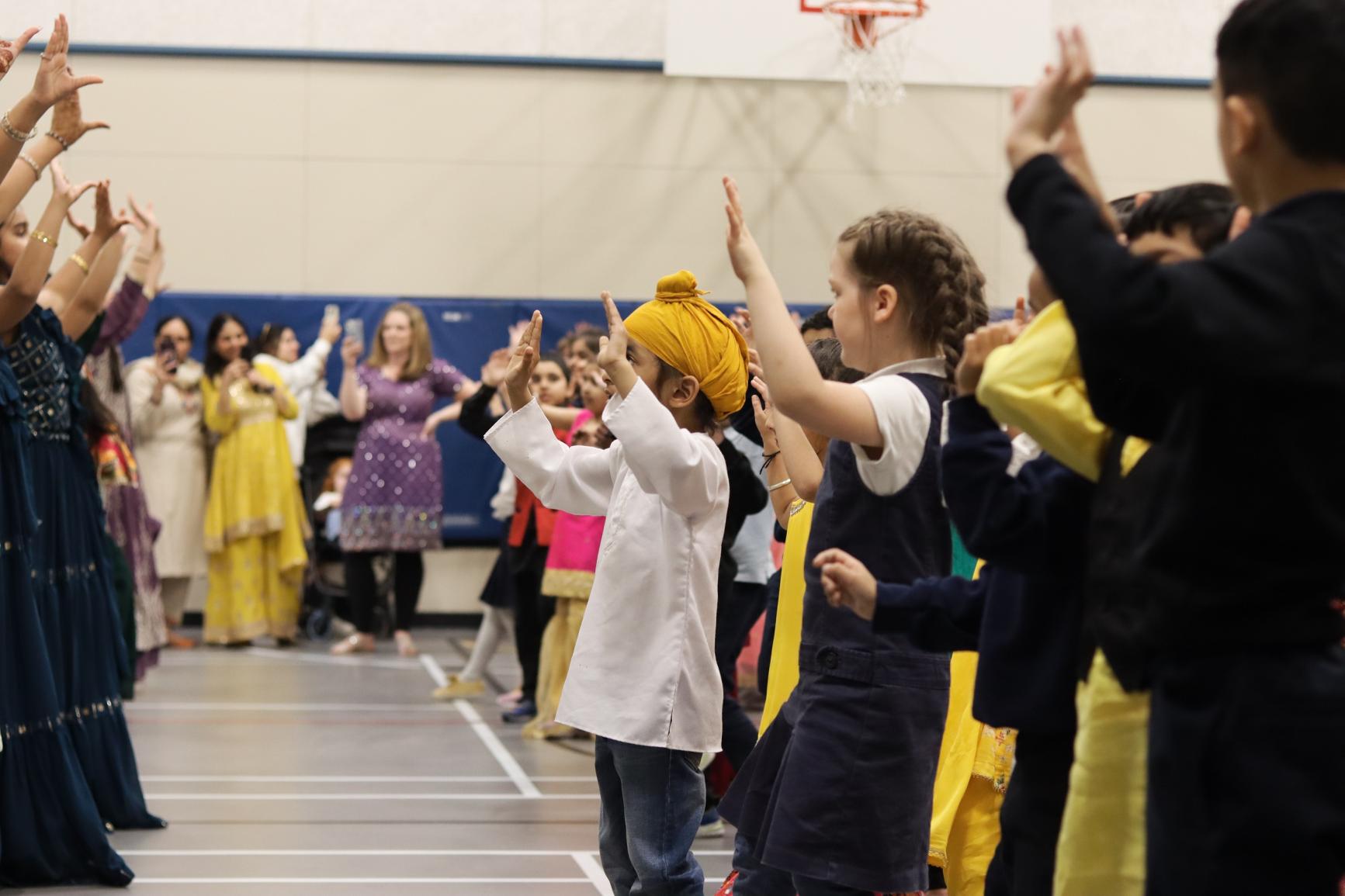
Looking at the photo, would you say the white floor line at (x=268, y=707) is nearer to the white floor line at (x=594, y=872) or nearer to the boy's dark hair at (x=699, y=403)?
the white floor line at (x=594, y=872)

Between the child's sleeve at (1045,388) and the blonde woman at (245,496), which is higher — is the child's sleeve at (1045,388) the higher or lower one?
the higher one

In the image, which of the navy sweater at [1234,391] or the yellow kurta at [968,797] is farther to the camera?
the yellow kurta at [968,797]

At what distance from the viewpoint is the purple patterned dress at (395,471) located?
28.6 feet

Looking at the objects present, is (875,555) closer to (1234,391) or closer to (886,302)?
(886,302)

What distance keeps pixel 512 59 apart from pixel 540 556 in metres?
4.89

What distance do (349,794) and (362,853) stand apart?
83cm

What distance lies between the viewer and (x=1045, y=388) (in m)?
1.75

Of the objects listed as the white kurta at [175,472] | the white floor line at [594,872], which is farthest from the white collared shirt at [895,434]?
the white kurta at [175,472]

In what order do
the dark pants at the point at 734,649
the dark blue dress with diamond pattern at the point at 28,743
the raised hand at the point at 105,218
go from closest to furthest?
the dark blue dress with diamond pattern at the point at 28,743
the raised hand at the point at 105,218
the dark pants at the point at 734,649

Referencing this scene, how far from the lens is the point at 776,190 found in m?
10.6

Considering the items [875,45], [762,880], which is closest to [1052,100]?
[762,880]

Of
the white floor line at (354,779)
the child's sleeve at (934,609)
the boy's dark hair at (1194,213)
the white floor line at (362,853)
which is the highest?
the boy's dark hair at (1194,213)

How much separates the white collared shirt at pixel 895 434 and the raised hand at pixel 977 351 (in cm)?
44

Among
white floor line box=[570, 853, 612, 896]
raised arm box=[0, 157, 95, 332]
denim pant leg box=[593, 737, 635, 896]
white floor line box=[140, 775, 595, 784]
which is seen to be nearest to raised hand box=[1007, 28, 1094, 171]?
denim pant leg box=[593, 737, 635, 896]
